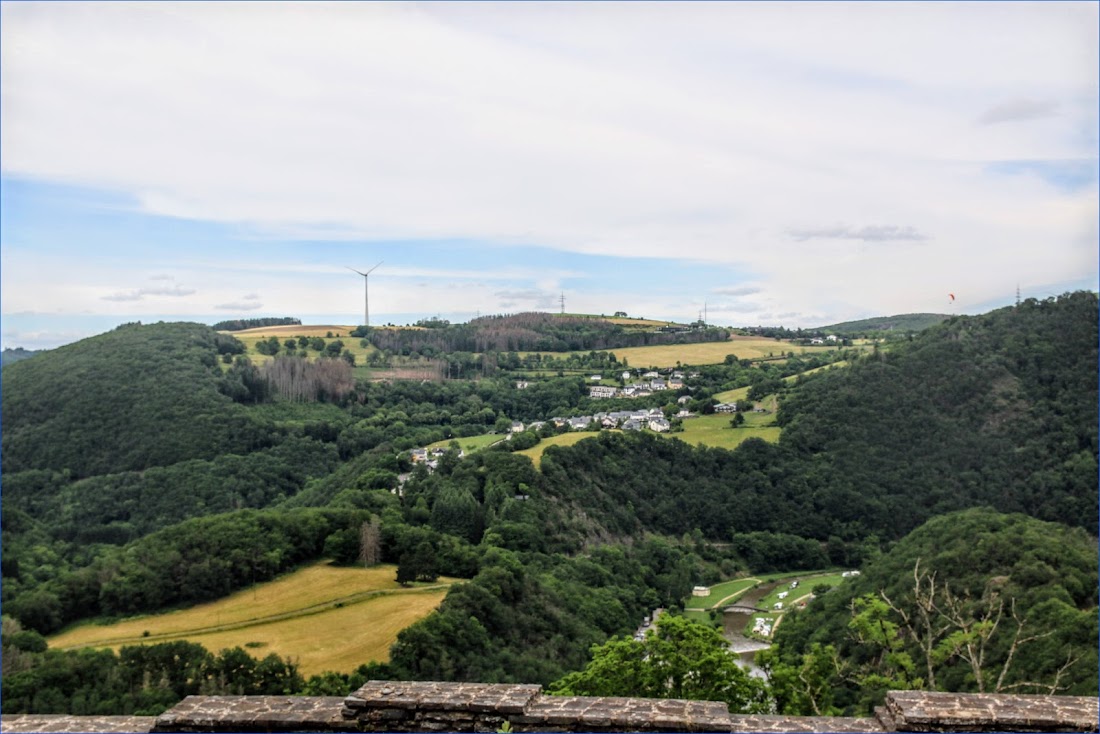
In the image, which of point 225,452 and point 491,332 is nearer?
point 225,452

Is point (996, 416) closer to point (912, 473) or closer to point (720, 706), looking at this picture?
point (912, 473)

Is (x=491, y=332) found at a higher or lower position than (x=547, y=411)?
higher

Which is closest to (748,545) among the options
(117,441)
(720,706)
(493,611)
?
(493,611)

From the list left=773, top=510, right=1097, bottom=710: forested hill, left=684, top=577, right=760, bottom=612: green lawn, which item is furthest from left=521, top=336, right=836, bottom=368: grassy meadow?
left=773, top=510, right=1097, bottom=710: forested hill

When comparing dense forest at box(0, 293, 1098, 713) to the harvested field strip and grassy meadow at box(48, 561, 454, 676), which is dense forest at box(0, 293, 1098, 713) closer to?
grassy meadow at box(48, 561, 454, 676)

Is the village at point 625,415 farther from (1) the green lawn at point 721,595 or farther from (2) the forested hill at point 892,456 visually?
(1) the green lawn at point 721,595

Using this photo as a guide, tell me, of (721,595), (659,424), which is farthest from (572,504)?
(659,424)

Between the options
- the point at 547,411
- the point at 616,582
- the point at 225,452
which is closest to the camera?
the point at 616,582
